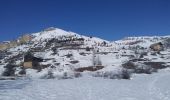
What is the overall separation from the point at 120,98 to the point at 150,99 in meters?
1.66

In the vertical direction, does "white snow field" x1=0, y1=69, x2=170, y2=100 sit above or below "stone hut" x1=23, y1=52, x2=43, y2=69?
below

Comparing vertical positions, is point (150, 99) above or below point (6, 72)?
below

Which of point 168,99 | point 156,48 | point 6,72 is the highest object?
point 156,48

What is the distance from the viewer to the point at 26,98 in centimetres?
1702

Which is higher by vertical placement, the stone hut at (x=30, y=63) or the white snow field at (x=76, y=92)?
the stone hut at (x=30, y=63)

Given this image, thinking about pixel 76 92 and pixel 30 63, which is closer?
pixel 76 92

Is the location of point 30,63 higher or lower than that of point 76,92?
higher

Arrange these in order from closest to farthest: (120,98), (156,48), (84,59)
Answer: (120,98), (84,59), (156,48)

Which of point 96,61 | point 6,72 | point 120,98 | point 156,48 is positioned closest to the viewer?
point 120,98

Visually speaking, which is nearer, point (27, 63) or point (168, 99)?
point (168, 99)

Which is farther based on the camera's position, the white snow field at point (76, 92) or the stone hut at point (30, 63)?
the stone hut at point (30, 63)

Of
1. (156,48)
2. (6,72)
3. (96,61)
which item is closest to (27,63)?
(96,61)

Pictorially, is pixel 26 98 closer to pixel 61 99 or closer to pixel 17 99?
pixel 17 99

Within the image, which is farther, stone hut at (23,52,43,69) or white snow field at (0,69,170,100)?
stone hut at (23,52,43,69)
